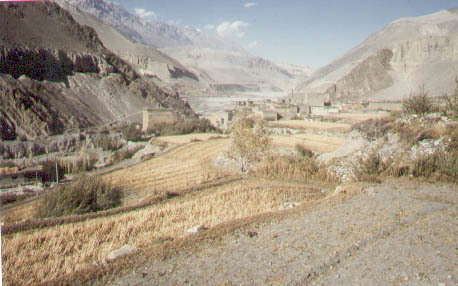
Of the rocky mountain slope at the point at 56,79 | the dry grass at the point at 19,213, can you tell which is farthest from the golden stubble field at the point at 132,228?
the rocky mountain slope at the point at 56,79

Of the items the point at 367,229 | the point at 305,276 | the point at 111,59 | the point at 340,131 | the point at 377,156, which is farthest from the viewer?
the point at 111,59

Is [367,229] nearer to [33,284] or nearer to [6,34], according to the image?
[33,284]

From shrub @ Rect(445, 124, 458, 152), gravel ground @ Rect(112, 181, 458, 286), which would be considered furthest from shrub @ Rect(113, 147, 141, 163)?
gravel ground @ Rect(112, 181, 458, 286)

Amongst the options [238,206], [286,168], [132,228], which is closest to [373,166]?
[286,168]

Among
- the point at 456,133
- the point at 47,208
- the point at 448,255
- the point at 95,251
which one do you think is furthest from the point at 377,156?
the point at 47,208

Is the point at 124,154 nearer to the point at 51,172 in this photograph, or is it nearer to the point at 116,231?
the point at 51,172

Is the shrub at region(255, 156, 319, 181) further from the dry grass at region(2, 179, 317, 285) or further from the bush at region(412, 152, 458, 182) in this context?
the bush at region(412, 152, 458, 182)

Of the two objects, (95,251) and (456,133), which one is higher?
(456,133)
